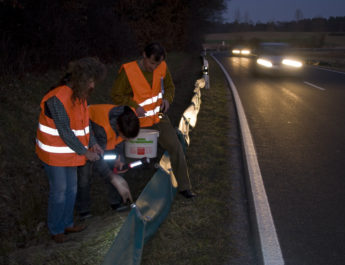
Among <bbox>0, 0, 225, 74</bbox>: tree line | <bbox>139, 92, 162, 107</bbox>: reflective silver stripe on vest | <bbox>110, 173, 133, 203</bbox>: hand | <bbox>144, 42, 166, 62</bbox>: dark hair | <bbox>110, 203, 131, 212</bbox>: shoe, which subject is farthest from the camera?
<bbox>0, 0, 225, 74</bbox>: tree line

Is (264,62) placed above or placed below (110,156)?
above

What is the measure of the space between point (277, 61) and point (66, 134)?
1816cm

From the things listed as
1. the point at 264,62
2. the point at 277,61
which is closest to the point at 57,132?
the point at 277,61

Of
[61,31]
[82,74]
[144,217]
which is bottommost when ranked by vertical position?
[144,217]

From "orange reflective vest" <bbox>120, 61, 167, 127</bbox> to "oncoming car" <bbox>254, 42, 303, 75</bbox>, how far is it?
16103 mm

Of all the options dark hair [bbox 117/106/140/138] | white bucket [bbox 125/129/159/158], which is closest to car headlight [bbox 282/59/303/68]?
white bucket [bbox 125/129/159/158]

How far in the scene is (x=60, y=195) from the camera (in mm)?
3803

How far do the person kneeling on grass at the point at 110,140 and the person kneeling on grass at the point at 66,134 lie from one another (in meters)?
0.25

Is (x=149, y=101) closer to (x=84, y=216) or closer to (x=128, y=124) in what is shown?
(x=128, y=124)

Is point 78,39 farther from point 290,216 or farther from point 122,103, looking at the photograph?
point 290,216

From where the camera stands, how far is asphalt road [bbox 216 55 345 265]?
13.2 ft

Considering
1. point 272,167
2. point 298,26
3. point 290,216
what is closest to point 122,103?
point 290,216

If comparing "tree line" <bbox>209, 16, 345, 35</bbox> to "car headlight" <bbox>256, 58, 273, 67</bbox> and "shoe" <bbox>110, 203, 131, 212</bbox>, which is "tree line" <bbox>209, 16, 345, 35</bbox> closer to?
"car headlight" <bbox>256, 58, 273, 67</bbox>

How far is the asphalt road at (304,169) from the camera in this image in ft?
13.2
